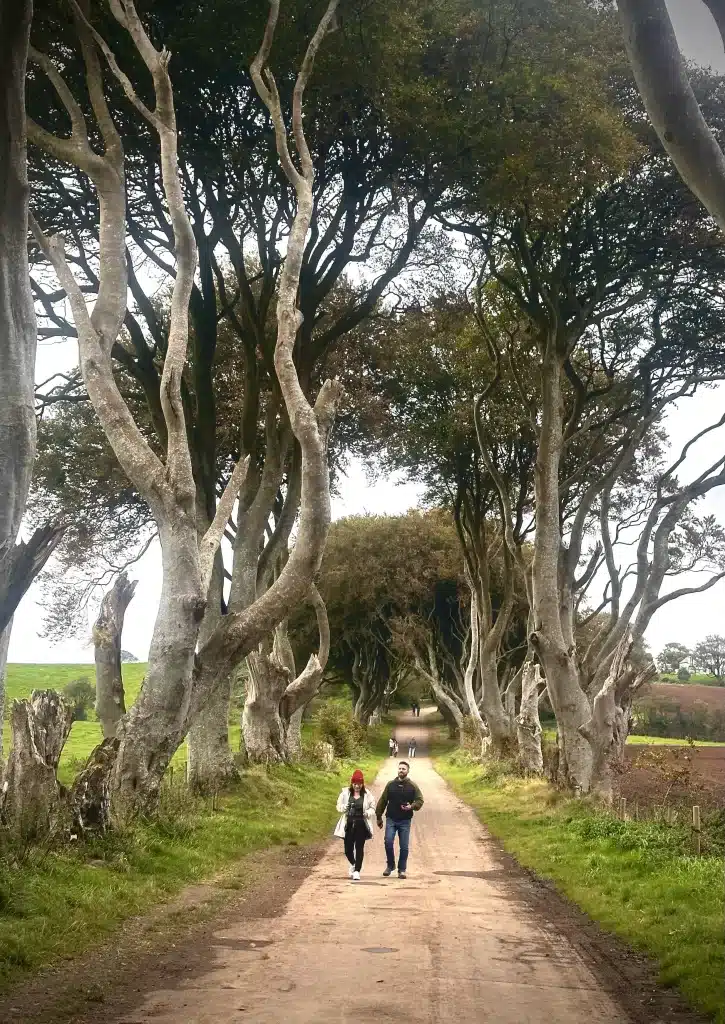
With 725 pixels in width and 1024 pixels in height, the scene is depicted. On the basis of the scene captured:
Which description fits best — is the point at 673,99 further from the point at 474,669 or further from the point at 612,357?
the point at 474,669

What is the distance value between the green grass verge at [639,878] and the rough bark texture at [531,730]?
580 cm

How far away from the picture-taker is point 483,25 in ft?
50.1

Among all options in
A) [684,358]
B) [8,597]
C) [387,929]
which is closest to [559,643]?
[684,358]

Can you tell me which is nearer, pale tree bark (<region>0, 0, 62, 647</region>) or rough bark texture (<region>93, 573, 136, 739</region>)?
pale tree bark (<region>0, 0, 62, 647</region>)

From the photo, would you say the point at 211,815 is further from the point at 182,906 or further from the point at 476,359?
the point at 476,359

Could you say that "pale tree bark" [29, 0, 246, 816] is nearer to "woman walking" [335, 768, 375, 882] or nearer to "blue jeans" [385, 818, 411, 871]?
"woman walking" [335, 768, 375, 882]

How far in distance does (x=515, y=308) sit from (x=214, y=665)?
47.9 feet

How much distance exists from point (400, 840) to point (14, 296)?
9.73m

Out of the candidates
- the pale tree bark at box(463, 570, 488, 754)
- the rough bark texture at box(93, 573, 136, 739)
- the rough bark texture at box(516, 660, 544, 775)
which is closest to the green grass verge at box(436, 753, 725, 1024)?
the rough bark texture at box(516, 660, 544, 775)

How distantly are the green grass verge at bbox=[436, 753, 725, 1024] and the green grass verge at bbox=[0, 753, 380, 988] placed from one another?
4.38 metres

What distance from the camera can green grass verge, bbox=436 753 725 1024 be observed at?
7637 millimetres

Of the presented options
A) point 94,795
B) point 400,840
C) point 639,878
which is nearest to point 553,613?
point 400,840

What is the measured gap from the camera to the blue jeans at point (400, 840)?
1327 centimetres

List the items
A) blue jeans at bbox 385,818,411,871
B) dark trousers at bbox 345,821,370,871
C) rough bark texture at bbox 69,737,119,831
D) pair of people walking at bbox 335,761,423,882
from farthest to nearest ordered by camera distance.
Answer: blue jeans at bbox 385,818,411,871
pair of people walking at bbox 335,761,423,882
dark trousers at bbox 345,821,370,871
rough bark texture at bbox 69,737,119,831
